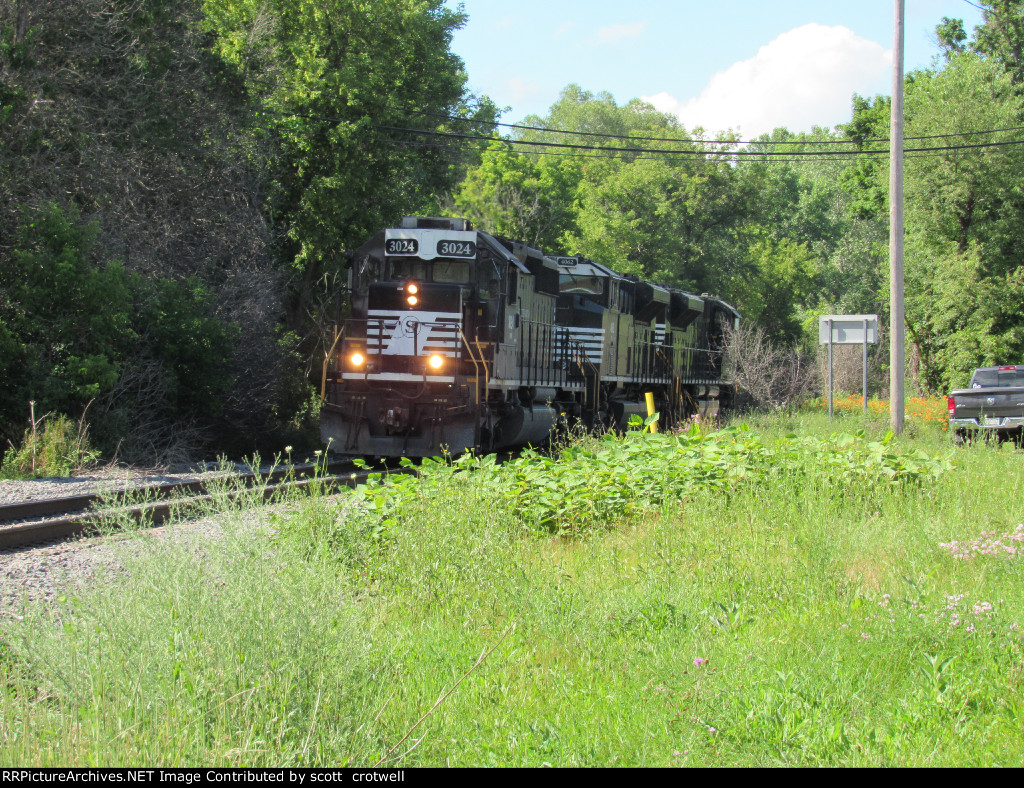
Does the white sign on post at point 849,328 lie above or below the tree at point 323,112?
below

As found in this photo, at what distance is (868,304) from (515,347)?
5444cm

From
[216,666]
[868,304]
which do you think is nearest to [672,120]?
[868,304]

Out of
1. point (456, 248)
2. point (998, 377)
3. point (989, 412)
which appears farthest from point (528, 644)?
point (998, 377)

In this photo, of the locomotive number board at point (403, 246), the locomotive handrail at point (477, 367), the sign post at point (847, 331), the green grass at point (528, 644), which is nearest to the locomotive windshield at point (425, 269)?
the locomotive number board at point (403, 246)

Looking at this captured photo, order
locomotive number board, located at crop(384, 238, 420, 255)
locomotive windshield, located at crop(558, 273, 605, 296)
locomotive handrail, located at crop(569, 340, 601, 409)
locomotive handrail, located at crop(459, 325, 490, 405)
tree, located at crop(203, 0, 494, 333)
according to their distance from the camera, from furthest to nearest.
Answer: tree, located at crop(203, 0, 494, 333), locomotive windshield, located at crop(558, 273, 605, 296), locomotive handrail, located at crop(569, 340, 601, 409), locomotive number board, located at crop(384, 238, 420, 255), locomotive handrail, located at crop(459, 325, 490, 405)

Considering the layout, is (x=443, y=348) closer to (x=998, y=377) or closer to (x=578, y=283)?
(x=578, y=283)

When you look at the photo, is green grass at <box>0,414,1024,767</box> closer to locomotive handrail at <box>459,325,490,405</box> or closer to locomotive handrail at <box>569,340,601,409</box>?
locomotive handrail at <box>459,325,490,405</box>

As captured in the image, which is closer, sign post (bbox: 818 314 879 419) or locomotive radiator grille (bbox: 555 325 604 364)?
locomotive radiator grille (bbox: 555 325 604 364)

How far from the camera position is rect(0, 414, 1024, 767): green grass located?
11.7ft

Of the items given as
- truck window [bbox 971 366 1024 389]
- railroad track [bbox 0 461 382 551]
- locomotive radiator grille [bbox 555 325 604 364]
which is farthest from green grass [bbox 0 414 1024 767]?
truck window [bbox 971 366 1024 389]

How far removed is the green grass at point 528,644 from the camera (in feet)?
11.7

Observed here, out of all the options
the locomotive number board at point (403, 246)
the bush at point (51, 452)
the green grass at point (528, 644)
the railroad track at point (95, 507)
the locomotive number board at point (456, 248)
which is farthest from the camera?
the locomotive number board at point (403, 246)

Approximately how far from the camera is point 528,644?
196 inches

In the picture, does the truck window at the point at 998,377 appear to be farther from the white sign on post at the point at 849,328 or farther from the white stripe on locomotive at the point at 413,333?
the white stripe on locomotive at the point at 413,333
